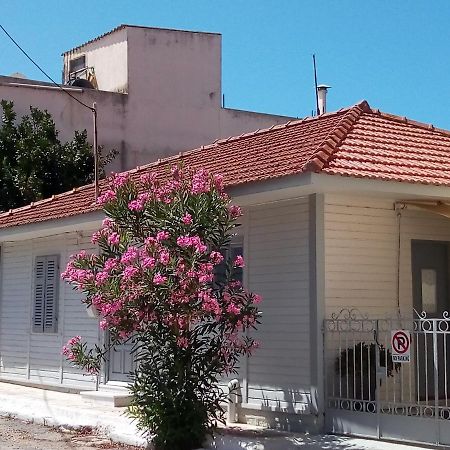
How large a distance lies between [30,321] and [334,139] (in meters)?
8.09

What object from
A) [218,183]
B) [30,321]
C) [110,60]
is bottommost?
[30,321]

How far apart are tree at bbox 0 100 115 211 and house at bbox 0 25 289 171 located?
1.47 m

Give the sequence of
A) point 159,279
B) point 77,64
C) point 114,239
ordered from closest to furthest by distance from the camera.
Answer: point 159,279
point 114,239
point 77,64

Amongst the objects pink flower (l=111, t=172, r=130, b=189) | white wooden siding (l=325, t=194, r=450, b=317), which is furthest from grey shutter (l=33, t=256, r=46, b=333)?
white wooden siding (l=325, t=194, r=450, b=317)

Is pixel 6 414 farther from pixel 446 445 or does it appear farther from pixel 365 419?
pixel 446 445

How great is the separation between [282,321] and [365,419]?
1.71m

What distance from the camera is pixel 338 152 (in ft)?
34.9

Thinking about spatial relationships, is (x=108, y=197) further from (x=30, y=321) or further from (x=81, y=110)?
(x=81, y=110)

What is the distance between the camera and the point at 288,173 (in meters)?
9.70

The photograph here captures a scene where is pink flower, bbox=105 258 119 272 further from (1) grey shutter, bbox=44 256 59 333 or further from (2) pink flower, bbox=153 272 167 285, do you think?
(1) grey shutter, bbox=44 256 59 333

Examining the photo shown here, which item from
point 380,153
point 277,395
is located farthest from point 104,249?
point 380,153

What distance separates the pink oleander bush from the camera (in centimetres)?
898

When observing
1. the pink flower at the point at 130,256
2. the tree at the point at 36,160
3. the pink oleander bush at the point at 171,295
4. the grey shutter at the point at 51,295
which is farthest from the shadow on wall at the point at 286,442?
the tree at the point at 36,160

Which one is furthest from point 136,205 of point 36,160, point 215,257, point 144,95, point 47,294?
point 144,95
